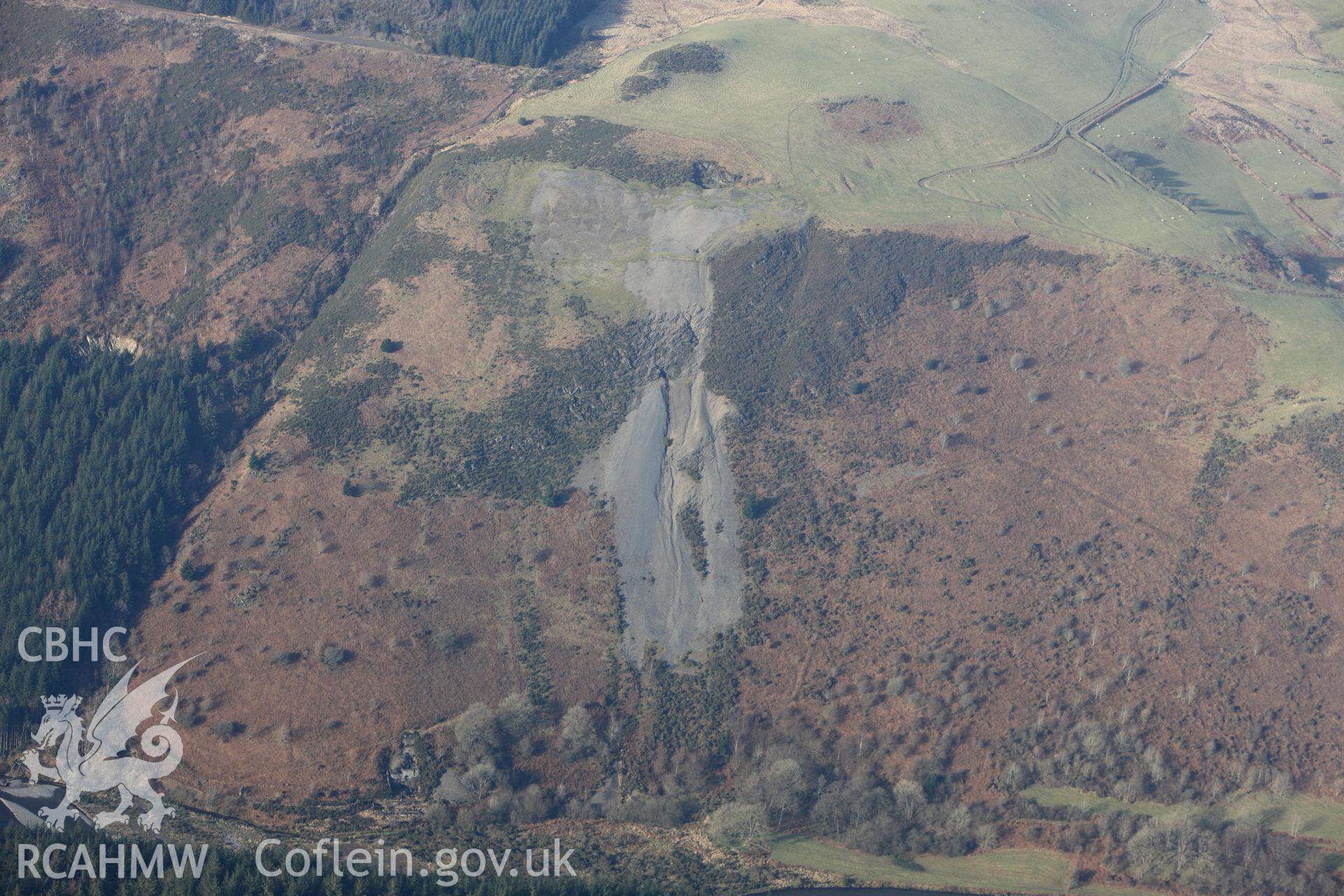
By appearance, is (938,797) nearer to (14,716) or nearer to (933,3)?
(14,716)

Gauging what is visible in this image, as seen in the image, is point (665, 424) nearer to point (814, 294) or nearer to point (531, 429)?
point (531, 429)

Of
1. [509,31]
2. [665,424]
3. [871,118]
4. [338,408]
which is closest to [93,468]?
[338,408]

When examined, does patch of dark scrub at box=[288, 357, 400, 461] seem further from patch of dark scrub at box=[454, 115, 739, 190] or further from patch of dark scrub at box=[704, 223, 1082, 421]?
patch of dark scrub at box=[704, 223, 1082, 421]

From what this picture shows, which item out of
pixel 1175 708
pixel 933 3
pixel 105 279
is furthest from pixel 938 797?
pixel 933 3

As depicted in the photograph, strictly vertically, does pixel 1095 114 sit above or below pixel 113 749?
above

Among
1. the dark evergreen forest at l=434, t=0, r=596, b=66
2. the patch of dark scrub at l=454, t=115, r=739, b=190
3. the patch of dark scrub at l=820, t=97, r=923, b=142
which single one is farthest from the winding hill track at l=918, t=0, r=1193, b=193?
the dark evergreen forest at l=434, t=0, r=596, b=66

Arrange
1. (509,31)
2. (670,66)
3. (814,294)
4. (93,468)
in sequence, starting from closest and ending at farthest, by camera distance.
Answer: (93,468) < (814,294) < (670,66) < (509,31)
